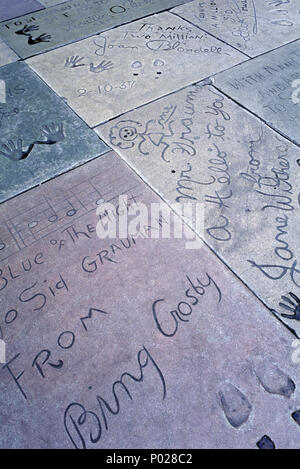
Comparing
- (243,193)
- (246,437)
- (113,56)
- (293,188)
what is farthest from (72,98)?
(246,437)

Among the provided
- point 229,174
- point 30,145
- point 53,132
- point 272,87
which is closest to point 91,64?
point 53,132

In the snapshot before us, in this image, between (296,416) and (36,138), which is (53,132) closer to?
(36,138)

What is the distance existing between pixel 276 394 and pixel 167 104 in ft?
8.29

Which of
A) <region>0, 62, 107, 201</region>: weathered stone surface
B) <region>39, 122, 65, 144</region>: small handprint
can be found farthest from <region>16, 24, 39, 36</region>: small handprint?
<region>39, 122, 65, 144</region>: small handprint

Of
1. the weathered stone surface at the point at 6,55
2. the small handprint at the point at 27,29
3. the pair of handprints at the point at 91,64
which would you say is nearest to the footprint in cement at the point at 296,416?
the pair of handprints at the point at 91,64

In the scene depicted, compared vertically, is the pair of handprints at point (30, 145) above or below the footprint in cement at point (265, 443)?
above

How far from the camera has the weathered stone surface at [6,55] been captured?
400 cm

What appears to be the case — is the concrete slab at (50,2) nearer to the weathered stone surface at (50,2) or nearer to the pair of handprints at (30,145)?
the weathered stone surface at (50,2)

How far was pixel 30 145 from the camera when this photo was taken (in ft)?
10.1

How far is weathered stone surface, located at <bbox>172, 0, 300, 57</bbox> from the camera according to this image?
407 cm

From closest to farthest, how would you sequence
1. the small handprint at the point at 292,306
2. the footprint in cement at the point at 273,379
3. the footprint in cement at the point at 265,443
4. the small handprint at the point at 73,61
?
1. the footprint in cement at the point at 265,443
2. the footprint in cement at the point at 273,379
3. the small handprint at the point at 292,306
4. the small handprint at the point at 73,61

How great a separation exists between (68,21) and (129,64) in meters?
1.35

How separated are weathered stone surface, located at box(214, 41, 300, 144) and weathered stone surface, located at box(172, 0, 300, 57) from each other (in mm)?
235

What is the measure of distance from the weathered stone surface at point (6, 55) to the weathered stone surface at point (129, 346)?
2.35 m
